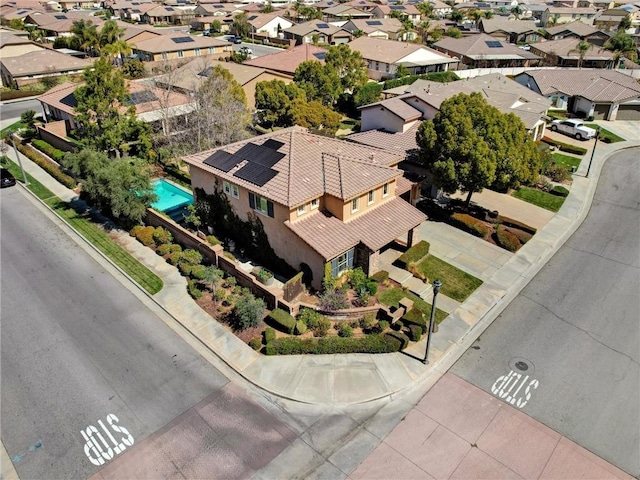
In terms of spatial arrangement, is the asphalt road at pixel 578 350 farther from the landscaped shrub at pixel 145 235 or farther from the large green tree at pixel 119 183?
the large green tree at pixel 119 183

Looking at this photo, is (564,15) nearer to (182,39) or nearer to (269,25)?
(269,25)

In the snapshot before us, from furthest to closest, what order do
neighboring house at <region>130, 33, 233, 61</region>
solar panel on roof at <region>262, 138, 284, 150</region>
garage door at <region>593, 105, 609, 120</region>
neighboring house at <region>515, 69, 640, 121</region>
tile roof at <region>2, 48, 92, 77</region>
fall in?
neighboring house at <region>130, 33, 233, 61</region> → tile roof at <region>2, 48, 92, 77</region> → garage door at <region>593, 105, 609, 120</region> → neighboring house at <region>515, 69, 640, 121</region> → solar panel on roof at <region>262, 138, 284, 150</region>

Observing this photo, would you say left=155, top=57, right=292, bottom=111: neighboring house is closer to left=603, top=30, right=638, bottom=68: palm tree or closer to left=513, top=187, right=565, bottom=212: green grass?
left=513, top=187, right=565, bottom=212: green grass

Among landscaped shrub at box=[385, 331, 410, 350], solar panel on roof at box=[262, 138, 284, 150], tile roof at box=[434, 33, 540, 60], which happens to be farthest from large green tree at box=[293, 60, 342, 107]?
tile roof at box=[434, 33, 540, 60]

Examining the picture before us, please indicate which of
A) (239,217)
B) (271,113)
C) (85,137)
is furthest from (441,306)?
(85,137)

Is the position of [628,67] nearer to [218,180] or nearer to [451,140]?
[451,140]

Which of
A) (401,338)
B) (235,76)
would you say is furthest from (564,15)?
(401,338)

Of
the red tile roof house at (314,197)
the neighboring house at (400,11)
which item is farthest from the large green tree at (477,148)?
the neighboring house at (400,11)
